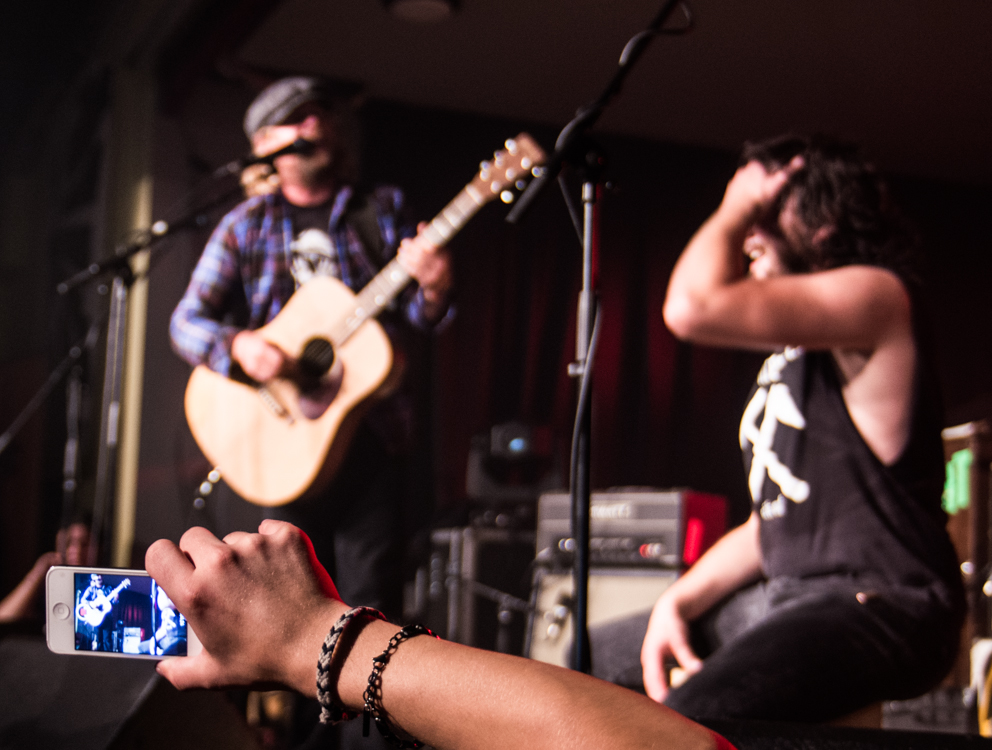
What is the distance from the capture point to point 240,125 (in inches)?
139

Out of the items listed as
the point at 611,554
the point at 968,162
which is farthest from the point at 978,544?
the point at 968,162

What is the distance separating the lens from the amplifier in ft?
7.62

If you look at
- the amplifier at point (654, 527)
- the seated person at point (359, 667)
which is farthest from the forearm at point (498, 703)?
the amplifier at point (654, 527)

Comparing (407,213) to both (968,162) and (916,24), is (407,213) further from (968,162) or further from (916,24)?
(968,162)

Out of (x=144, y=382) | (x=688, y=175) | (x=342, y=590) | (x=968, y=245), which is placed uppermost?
(x=688, y=175)

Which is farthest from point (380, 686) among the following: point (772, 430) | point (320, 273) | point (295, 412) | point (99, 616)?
point (320, 273)

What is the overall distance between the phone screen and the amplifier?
1.79 metres

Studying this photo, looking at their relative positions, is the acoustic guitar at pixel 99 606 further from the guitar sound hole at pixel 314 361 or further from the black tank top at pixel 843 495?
the guitar sound hole at pixel 314 361

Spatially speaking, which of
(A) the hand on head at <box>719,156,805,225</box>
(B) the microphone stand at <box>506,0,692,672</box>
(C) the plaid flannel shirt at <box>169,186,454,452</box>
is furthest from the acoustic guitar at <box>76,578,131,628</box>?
(C) the plaid flannel shirt at <box>169,186,454,452</box>

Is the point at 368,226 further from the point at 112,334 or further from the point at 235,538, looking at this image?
the point at 235,538

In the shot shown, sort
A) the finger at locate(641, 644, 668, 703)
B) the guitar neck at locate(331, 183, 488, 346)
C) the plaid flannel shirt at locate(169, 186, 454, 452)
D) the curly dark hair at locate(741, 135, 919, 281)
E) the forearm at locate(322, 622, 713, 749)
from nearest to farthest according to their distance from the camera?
the forearm at locate(322, 622, 713, 749)
the finger at locate(641, 644, 668, 703)
the curly dark hair at locate(741, 135, 919, 281)
the guitar neck at locate(331, 183, 488, 346)
the plaid flannel shirt at locate(169, 186, 454, 452)

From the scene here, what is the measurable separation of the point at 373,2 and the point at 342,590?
2.29m

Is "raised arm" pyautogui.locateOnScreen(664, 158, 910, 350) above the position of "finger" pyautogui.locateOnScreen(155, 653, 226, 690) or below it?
above

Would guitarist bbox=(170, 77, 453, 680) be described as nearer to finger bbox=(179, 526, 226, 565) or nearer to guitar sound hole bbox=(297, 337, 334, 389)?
guitar sound hole bbox=(297, 337, 334, 389)
